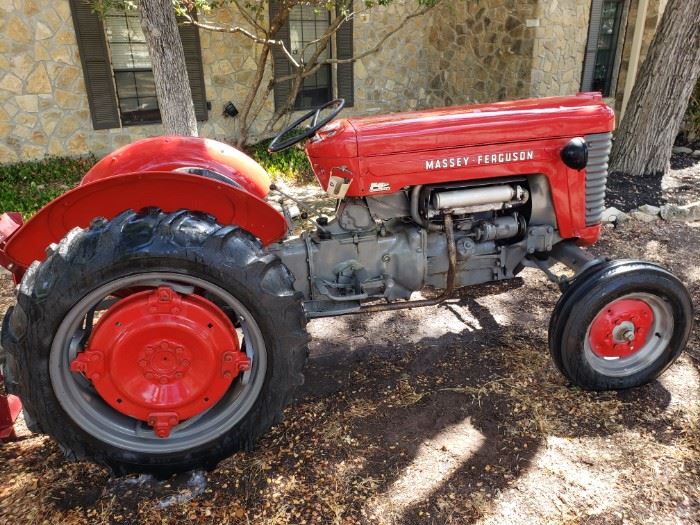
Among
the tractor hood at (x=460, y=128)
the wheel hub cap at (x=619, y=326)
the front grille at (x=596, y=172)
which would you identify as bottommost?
the wheel hub cap at (x=619, y=326)

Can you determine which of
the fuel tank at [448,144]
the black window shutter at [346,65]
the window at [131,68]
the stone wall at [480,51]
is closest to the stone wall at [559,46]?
the stone wall at [480,51]

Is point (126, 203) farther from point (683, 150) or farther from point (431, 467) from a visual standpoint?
point (683, 150)

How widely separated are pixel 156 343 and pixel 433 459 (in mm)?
1216

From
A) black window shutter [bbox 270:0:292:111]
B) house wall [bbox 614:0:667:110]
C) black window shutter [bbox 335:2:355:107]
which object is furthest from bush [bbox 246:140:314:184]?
house wall [bbox 614:0:667:110]

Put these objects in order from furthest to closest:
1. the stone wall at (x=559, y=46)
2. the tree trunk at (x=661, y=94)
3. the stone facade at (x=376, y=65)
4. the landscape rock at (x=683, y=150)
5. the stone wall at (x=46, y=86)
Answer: the landscape rock at (x=683, y=150)
the stone wall at (x=559, y=46)
the stone facade at (x=376, y=65)
the stone wall at (x=46, y=86)
the tree trunk at (x=661, y=94)

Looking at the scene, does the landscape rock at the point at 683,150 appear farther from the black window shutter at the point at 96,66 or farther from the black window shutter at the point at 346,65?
the black window shutter at the point at 96,66

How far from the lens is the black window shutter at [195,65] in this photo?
7.11 metres

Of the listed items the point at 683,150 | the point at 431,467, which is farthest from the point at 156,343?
the point at 683,150

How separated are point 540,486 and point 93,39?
692cm

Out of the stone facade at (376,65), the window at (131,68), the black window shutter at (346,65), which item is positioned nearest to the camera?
the stone facade at (376,65)

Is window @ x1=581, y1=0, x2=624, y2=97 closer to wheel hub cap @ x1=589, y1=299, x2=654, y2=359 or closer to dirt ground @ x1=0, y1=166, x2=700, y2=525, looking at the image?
dirt ground @ x1=0, y1=166, x2=700, y2=525

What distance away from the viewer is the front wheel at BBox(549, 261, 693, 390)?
2.52 m

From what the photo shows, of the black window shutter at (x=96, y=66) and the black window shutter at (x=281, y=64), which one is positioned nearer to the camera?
the black window shutter at (x=96, y=66)

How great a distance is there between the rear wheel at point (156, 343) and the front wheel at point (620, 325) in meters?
1.25
